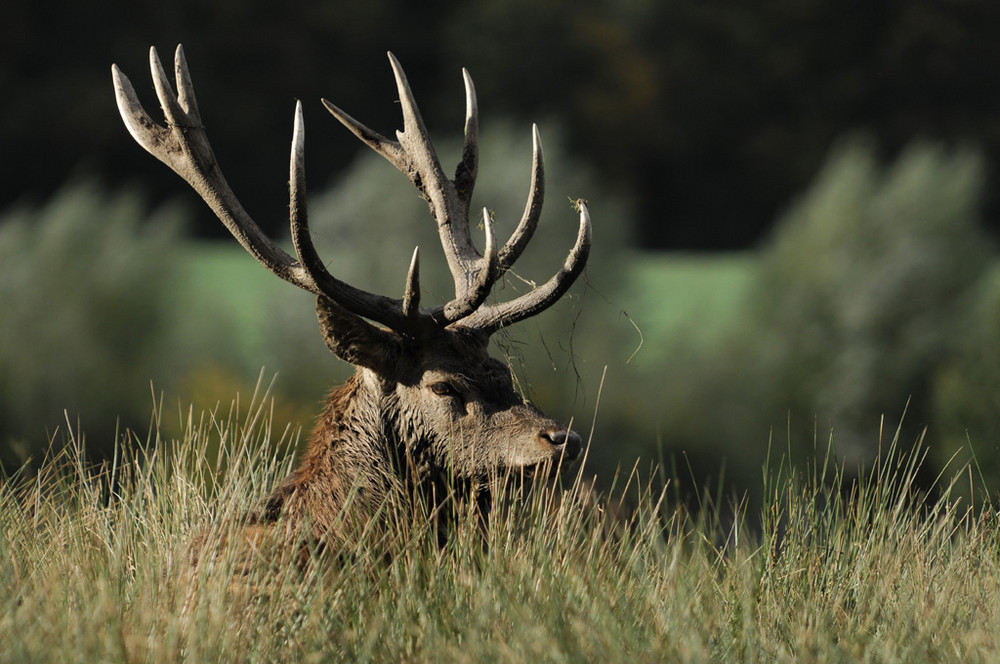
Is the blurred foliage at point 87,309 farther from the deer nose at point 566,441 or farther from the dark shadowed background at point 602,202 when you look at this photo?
the deer nose at point 566,441

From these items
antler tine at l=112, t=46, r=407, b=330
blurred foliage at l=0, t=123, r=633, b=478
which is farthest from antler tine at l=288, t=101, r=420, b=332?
blurred foliage at l=0, t=123, r=633, b=478

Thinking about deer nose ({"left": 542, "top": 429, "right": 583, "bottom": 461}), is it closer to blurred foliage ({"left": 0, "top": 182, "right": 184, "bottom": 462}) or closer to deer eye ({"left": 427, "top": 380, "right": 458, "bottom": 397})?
deer eye ({"left": 427, "top": 380, "right": 458, "bottom": 397})

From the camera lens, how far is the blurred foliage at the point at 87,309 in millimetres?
28297

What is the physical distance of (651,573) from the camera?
4.34 meters

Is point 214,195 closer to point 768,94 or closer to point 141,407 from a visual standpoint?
point 141,407

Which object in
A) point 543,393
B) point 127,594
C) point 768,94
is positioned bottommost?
point 543,393

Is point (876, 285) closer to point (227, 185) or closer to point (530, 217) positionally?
point (530, 217)

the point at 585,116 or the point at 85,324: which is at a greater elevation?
the point at 585,116

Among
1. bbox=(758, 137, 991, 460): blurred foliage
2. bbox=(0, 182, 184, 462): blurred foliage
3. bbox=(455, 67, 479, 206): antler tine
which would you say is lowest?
bbox=(0, 182, 184, 462): blurred foliage

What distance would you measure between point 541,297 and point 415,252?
0.67 m

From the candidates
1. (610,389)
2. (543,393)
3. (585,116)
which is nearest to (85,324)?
(543,393)

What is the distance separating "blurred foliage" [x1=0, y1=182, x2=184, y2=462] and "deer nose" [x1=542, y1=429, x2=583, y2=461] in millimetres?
24820

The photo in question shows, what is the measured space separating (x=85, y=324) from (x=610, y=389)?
533 inches

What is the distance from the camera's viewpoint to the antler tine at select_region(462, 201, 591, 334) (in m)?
4.39
